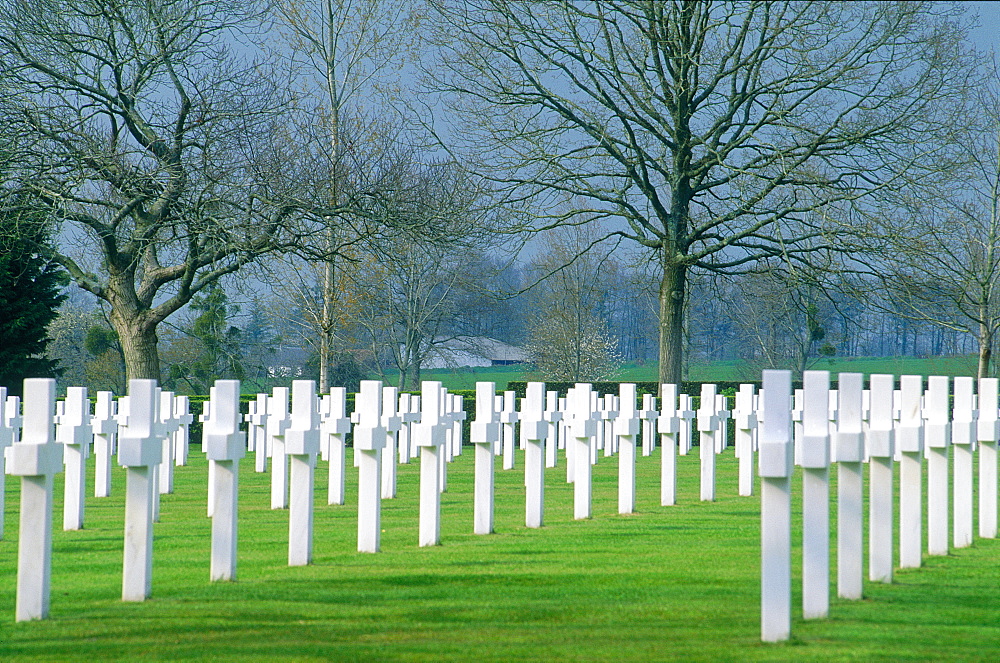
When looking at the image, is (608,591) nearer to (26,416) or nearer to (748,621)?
(748,621)

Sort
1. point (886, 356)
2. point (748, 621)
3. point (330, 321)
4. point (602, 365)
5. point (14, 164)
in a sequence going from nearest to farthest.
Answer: point (748, 621) → point (14, 164) → point (330, 321) → point (602, 365) → point (886, 356)

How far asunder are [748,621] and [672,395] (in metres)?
5.22

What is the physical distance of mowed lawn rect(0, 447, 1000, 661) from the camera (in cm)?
384

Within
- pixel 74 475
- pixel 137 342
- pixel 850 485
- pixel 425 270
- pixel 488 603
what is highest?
pixel 425 270

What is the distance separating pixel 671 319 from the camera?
2200 cm

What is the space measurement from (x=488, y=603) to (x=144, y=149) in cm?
1744

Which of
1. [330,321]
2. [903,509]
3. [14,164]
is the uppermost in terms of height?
[14,164]

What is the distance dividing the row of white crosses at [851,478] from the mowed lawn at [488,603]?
0.14 meters

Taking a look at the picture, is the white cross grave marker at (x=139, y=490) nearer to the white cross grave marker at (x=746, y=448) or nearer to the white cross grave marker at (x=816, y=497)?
the white cross grave marker at (x=816, y=497)

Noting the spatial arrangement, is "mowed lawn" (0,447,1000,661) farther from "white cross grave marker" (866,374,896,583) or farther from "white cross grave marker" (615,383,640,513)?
"white cross grave marker" (615,383,640,513)

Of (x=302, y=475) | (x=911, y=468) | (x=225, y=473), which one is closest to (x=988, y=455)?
(x=911, y=468)

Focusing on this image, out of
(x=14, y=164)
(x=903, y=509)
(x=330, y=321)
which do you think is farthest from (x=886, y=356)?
(x=903, y=509)

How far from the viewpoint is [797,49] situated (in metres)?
19.4

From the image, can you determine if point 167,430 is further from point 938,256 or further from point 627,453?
point 938,256
